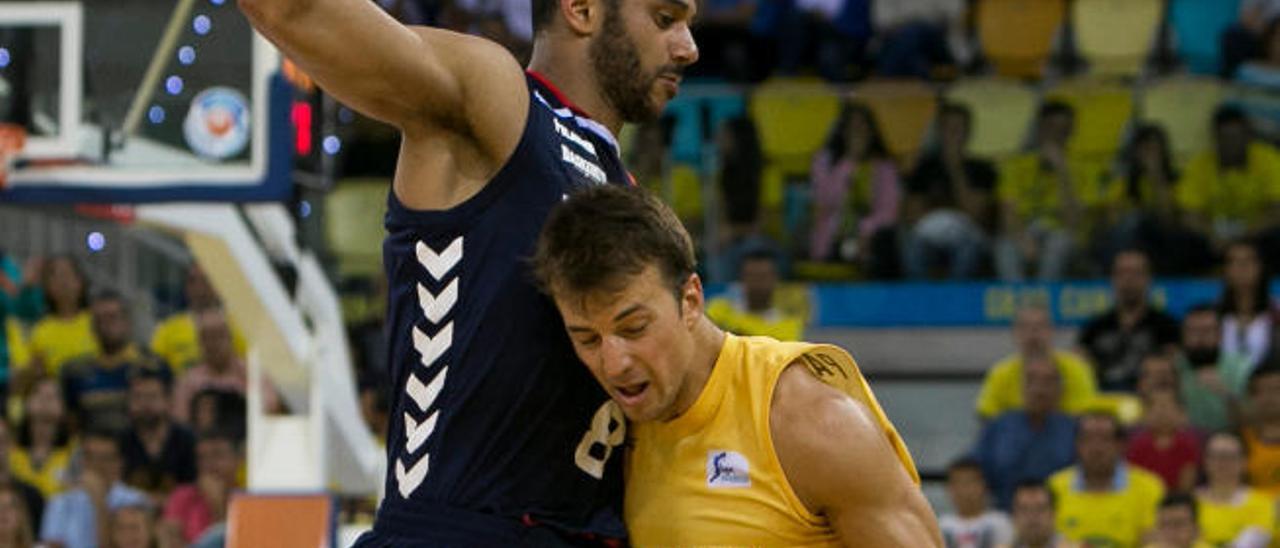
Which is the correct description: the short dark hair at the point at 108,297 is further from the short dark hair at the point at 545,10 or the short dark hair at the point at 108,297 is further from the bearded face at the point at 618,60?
the bearded face at the point at 618,60

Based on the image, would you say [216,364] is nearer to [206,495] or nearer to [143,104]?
[206,495]

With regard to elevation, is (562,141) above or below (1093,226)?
above

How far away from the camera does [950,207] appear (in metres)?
12.8

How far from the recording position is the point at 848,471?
3.85m

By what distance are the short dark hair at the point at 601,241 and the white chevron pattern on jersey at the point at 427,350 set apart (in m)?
0.18

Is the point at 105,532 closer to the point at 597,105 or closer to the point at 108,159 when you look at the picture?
the point at 108,159

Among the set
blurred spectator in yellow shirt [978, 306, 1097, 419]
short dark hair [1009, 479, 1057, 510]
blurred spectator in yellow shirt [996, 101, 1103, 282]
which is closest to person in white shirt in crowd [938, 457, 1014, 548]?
short dark hair [1009, 479, 1057, 510]


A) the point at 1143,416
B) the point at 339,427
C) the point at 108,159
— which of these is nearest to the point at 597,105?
the point at 108,159

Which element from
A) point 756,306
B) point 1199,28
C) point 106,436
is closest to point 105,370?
point 106,436

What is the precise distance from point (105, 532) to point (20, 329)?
195 centimetres

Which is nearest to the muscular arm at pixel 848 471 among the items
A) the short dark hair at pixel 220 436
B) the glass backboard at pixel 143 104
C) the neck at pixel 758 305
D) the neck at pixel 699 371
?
the neck at pixel 699 371

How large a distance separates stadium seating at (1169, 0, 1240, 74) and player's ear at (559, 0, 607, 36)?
393 inches

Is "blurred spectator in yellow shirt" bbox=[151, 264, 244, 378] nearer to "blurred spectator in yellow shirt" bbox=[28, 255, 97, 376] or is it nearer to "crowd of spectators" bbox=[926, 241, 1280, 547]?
"blurred spectator in yellow shirt" bbox=[28, 255, 97, 376]

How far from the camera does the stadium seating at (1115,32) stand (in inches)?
532
